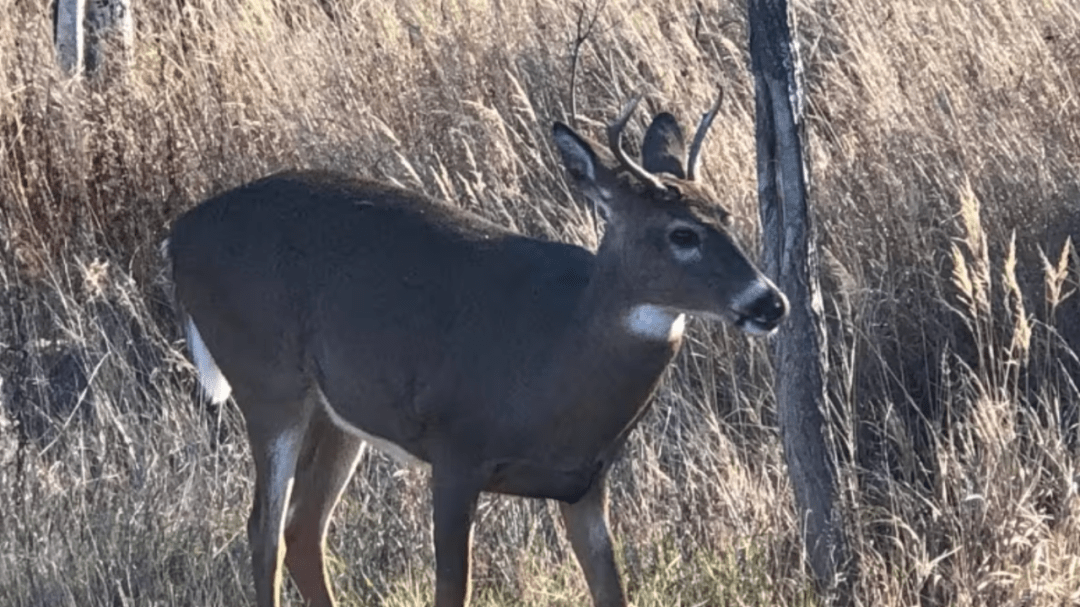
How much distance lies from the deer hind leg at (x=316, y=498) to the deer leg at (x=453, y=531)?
614 mm

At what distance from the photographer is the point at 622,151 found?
5.33 meters

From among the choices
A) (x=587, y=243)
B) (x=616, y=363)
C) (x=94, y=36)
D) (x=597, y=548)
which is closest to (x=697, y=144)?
(x=616, y=363)

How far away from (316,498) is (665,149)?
149 cm

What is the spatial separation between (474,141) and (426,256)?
3.20 metres

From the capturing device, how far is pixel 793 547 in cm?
611

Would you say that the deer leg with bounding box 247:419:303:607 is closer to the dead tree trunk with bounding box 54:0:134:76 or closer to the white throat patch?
the white throat patch

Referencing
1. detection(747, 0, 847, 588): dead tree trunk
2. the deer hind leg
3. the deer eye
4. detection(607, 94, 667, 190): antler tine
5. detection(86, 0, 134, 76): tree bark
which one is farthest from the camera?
detection(86, 0, 134, 76): tree bark

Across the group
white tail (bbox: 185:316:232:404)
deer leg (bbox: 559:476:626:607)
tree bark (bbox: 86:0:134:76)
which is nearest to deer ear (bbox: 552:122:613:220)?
deer leg (bbox: 559:476:626:607)

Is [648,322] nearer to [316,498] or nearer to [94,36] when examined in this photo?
[316,498]

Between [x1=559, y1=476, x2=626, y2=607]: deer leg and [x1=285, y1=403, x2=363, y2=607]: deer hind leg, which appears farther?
[x1=285, y1=403, x2=363, y2=607]: deer hind leg

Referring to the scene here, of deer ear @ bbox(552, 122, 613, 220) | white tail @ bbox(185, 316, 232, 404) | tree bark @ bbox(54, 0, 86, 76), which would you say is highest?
deer ear @ bbox(552, 122, 613, 220)

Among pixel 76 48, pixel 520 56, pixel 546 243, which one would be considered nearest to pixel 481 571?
pixel 546 243

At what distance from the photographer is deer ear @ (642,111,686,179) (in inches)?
231

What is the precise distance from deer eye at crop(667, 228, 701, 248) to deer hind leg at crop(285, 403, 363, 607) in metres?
1.35
